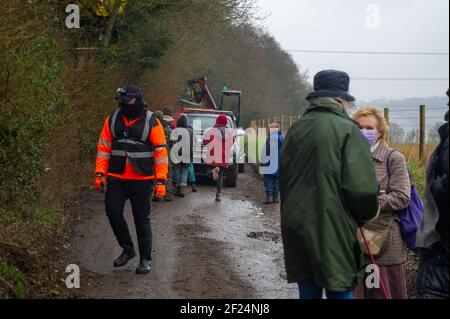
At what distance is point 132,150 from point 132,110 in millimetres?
452

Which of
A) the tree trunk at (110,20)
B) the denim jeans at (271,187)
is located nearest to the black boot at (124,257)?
the denim jeans at (271,187)

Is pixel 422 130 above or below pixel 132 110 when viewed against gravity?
below

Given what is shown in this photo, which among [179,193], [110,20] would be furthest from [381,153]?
[110,20]

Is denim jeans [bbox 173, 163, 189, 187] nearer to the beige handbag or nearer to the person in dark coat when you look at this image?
the beige handbag

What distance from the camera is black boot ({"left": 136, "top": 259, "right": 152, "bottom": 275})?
755cm

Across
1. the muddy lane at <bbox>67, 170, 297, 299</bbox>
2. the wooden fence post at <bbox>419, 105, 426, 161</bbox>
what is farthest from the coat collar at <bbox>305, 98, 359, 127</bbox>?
the wooden fence post at <bbox>419, 105, 426, 161</bbox>

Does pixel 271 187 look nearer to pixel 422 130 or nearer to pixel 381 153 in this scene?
pixel 422 130

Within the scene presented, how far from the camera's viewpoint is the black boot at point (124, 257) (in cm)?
778

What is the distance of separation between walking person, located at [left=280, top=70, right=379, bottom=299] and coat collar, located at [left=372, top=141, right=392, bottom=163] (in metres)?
1.13

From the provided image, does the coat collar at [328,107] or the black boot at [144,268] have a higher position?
the coat collar at [328,107]

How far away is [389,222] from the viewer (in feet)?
16.7

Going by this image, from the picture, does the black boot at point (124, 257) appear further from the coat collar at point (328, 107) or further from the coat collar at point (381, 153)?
the coat collar at point (328, 107)

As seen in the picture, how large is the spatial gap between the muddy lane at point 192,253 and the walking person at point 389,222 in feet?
6.80
